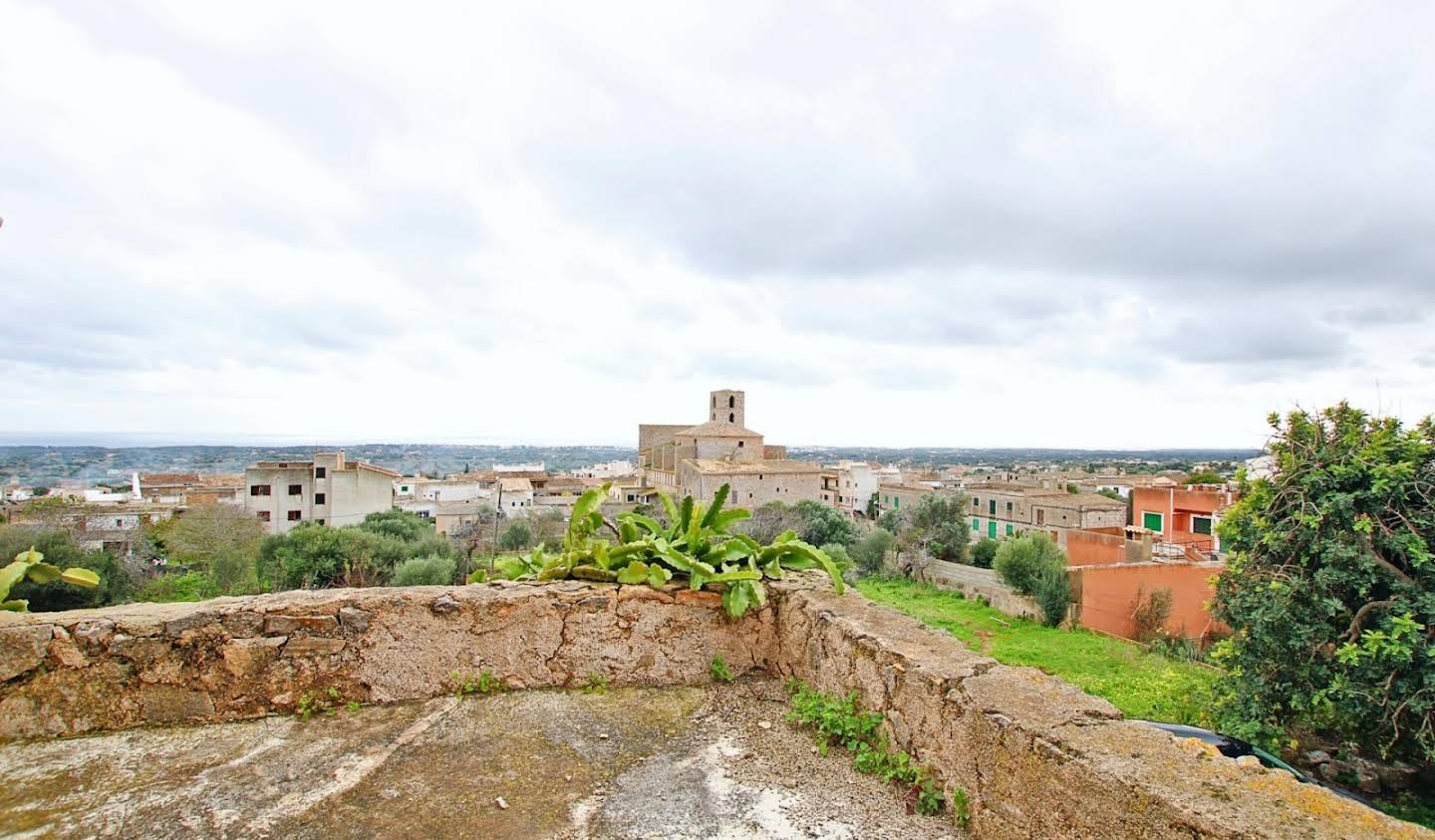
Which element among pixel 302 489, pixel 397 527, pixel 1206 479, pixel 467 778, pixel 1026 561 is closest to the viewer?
pixel 467 778

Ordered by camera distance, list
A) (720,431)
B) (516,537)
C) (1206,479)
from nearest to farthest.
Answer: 1. (1206,479)
2. (516,537)
3. (720,431)

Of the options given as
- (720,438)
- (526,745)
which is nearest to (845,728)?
(526,745)

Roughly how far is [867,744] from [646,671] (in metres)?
1.17

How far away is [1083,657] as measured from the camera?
15.3 metres

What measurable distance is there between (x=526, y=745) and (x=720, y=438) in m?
43.9

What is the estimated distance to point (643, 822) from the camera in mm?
2084

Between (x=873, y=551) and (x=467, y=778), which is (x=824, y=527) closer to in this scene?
(x=873, y=551)

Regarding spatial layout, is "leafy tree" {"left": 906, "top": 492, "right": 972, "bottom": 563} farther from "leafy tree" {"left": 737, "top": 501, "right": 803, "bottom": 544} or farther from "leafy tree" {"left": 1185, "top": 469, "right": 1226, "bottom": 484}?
"leafy tree" {"left": 1185, "top": 469, "right": 1226, "bottom": 484}

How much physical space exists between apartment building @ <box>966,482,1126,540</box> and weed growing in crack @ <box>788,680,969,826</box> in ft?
109

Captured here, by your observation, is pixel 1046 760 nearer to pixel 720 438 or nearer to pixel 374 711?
pixel 374 711

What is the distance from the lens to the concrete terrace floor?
6.77 feet

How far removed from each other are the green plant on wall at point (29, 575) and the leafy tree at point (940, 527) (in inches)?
1136

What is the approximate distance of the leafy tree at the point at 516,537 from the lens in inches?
1121

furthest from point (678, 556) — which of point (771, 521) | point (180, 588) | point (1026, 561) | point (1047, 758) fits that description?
point (771, 521)
